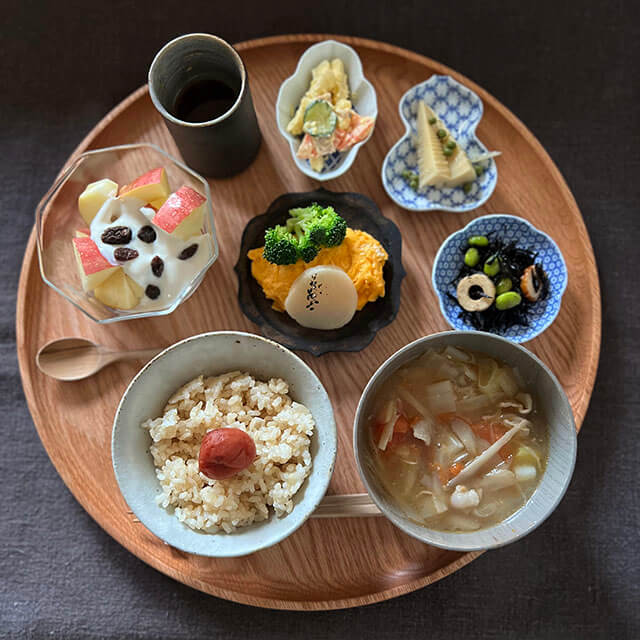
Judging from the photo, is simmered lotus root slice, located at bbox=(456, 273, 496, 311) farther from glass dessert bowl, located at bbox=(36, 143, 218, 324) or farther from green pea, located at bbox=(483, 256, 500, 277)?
glass dessert bowl, located at bbox=(36, 143, 218, 324)

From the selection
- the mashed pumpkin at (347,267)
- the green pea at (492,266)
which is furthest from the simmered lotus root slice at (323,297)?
the green pea at (492,266)

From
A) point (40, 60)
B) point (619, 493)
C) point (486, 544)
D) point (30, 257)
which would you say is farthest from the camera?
point (40, 60)

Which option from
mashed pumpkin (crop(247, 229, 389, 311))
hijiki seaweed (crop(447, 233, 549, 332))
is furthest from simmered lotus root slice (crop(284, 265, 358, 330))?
hijiki seaweed (crop(447, 233, 549, 332))

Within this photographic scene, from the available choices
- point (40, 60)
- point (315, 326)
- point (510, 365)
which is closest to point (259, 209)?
A: point (315, 326)

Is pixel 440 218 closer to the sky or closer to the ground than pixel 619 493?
closer to the sky

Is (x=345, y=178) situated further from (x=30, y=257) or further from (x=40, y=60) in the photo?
(x=40, y=60)

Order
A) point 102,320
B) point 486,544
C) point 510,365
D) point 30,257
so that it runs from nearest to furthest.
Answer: point 486,544 < point 510,365 < point 102,320 < point 30,257

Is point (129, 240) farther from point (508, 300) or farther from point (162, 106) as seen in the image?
point (508, 300)
